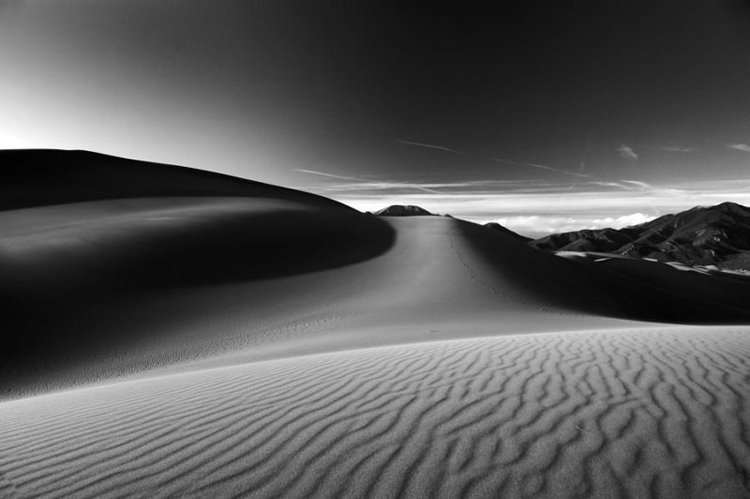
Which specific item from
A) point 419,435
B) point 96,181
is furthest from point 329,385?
point 96,181

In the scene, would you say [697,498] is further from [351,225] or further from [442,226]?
[442,226]

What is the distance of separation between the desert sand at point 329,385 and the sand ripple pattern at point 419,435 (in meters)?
0.02

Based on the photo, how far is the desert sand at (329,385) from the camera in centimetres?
264

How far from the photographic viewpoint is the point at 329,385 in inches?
187

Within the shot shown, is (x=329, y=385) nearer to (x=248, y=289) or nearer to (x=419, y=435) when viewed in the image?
(x=419, y=435)

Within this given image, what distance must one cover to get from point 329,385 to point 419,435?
1881 mm

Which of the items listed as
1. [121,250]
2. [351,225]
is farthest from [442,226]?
[121,250]

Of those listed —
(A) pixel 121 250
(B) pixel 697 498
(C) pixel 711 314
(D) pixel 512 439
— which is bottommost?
(C) pixel 711 314

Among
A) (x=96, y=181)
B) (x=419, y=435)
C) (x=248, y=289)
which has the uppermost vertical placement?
(x=96, y=181)

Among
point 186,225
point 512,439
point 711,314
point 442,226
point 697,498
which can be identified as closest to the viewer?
point 697,498

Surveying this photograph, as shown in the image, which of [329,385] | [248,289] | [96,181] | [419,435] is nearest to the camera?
[419,435]

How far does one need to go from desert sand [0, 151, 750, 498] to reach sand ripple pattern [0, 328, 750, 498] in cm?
2

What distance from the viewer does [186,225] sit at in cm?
2181

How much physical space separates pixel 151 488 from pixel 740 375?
5.69 metres
